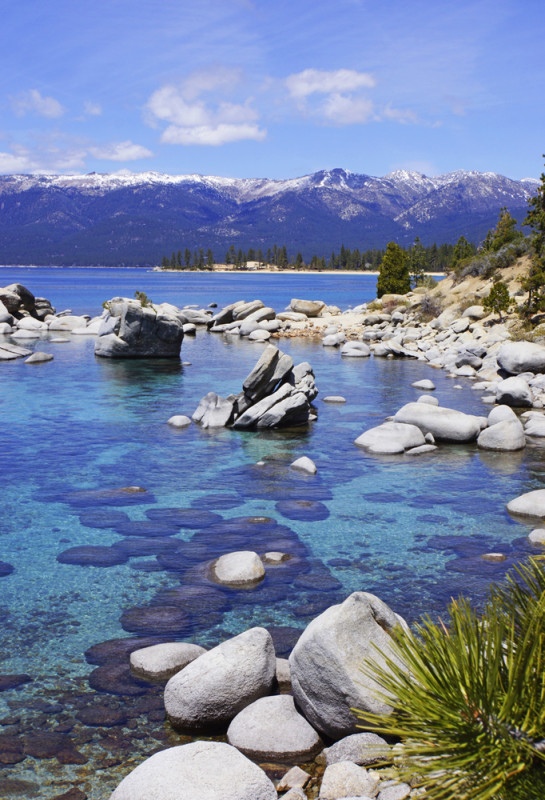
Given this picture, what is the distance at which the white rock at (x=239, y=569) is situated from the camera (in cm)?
1033

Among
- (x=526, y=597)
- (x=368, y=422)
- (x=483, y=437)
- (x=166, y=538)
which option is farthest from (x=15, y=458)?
(x=526, y=597)

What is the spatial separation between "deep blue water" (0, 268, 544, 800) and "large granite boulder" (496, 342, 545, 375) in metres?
5.99

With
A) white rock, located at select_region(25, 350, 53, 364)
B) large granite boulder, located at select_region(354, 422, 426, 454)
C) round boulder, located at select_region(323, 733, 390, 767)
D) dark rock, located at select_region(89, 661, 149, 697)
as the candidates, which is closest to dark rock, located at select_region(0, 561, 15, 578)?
dark rock, located at select_region(89, 661, 149, 697)

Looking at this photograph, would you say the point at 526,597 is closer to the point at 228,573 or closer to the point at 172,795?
the point at 172,795

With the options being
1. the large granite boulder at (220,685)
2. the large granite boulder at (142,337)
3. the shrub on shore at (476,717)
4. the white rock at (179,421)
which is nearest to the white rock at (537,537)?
the large granite boulder at (220,685)

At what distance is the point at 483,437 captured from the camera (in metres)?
19.1

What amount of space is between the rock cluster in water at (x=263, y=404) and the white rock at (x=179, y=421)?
1.46 ft

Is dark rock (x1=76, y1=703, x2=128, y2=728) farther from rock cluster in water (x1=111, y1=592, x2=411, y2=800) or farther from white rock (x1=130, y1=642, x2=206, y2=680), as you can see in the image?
white rock (x1=130, y1=642, x2=206, y2=680)

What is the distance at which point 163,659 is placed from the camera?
7945 millimetres

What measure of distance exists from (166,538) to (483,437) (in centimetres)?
1055

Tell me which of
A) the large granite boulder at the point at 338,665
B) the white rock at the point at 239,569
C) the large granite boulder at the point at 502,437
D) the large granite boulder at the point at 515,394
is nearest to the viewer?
the large granite boulder at the point at 338,665

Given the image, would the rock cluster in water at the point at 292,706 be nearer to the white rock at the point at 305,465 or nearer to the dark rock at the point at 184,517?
the dark rock at the point at 184,517

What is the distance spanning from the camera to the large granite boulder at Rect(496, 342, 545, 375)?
28.2 meters

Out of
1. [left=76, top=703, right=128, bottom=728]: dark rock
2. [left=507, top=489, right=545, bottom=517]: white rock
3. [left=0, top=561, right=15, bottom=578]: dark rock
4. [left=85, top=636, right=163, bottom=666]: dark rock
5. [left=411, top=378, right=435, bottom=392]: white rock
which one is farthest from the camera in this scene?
[left=411, top=378, right=435, bottom=392]: white rock
